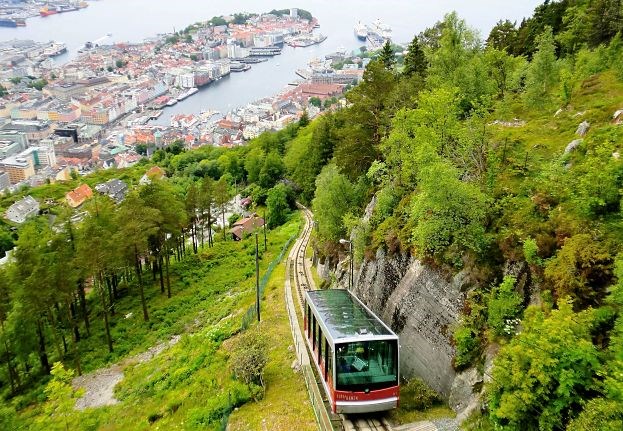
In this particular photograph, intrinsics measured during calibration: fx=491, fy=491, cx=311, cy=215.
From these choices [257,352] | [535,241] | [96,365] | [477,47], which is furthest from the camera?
[477,47]

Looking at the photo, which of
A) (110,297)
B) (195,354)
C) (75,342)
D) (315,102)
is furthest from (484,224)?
(315,102)

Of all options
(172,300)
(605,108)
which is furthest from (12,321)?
(605,108)

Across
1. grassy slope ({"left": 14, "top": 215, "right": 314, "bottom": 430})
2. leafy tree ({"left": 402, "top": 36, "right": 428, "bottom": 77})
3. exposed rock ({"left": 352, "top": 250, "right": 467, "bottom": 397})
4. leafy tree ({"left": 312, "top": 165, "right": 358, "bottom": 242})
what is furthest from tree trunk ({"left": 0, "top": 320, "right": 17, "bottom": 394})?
leafy tree ({"left": 402, "top": 36, "right": 428, "bottom": 77})

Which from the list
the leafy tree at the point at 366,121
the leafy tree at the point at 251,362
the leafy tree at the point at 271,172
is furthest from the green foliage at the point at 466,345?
the leafy tree at the point at 271,172

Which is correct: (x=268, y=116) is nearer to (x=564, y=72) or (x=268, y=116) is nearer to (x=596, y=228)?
(x=564, y=72)

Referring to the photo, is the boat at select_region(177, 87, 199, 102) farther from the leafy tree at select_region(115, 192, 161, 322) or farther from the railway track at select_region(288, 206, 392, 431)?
the leafy tree at select_region(115, 192, 161, 322)

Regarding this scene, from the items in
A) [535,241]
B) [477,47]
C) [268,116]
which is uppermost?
[477,47]
